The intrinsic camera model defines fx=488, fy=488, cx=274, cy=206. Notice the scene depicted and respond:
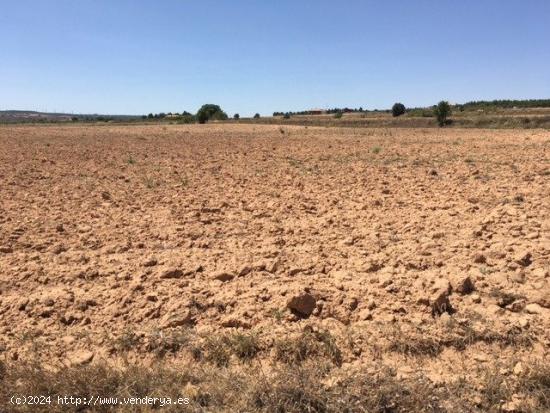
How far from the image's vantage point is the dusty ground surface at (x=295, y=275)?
4.16 m

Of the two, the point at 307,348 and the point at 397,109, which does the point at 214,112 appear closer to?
the point at 397,109

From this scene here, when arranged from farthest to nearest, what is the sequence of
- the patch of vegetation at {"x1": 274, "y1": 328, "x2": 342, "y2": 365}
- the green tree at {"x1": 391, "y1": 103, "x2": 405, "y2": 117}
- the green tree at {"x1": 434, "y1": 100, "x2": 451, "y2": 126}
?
1. the green tree at {"x1": 391, "y1": 103, "x2": 405, "y2": 117}
2. the green tree at {"x1": 434, "y1": 100, "x2": 451, "y2": 126}
3. the patch of vegetation at {"x1": 274, "y1": 328, "x2": 342, "y2": 365}

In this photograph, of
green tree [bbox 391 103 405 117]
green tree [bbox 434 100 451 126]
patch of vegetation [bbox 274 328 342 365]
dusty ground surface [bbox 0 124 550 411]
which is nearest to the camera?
patch of vegetation [bbox 274 328 342 365]

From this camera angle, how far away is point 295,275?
5488 mm

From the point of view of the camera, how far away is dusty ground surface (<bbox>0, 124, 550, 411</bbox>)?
4.16m

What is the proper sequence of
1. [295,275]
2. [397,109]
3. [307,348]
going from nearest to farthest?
[307,348] < [295,275] < [397,109]

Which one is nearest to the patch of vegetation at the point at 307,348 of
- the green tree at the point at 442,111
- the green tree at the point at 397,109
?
the green tree at the point at 442,111

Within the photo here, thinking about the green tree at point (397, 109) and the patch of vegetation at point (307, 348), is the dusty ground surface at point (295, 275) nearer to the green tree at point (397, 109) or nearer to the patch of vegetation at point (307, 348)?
the patch of vegetation at point (307, 348)

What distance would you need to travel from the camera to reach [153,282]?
17.8 ft

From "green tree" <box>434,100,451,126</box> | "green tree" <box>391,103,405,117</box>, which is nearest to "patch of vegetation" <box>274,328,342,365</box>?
"green tree" <box>434,100,451,126</box>

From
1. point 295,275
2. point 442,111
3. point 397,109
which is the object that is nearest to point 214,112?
point 397,109

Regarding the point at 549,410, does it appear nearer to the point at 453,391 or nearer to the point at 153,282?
the point at 453,391

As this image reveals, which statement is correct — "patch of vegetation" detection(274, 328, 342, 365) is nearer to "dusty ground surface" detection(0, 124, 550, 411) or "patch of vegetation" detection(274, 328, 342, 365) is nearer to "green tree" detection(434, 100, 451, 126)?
"dusty ground surface" detection(0, 124, 550, 411)

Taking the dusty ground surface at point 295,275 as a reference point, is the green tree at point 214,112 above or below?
above
